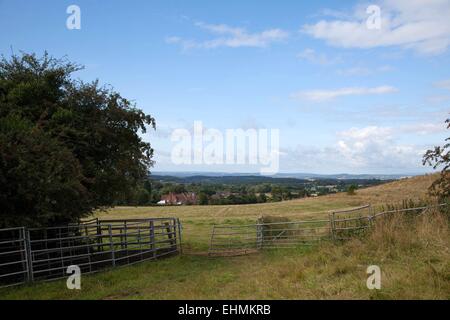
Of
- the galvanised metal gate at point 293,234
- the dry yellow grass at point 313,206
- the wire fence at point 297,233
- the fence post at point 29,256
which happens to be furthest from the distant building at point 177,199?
the fence post at point 29,256

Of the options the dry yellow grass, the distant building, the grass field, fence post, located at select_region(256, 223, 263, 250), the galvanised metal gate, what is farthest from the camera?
the distant building

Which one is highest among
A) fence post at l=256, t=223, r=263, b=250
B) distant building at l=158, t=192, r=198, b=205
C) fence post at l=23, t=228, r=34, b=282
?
fence post at l=23, t=228, r=34, b=282

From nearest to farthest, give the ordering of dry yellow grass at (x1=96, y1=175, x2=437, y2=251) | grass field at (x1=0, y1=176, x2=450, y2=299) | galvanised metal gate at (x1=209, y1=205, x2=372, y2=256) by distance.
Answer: grass field at (x1=0, y1=176, x2=450, y2=299)
galvanised metal gate at (x1=209, y1=205, x2=372, y2=256)
dry yellow grass at (x1=96, y1=175, x2=437, y2=251)

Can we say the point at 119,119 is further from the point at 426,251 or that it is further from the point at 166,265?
the point at 426,251

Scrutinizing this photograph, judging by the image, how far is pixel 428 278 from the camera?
26.4ft

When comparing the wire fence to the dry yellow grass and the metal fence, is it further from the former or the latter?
the dry yellow grass

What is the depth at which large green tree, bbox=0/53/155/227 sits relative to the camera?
13.3 meters

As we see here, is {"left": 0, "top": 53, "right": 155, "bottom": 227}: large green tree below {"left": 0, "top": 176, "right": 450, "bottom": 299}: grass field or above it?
above

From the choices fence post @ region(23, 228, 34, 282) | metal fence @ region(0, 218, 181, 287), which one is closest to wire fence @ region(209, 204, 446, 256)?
metal fence @ region(0, 218, 181, 287)

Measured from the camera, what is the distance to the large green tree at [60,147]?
13.3 meters

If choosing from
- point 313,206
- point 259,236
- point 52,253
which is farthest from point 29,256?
point 313,206

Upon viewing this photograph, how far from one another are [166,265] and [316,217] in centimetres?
2120

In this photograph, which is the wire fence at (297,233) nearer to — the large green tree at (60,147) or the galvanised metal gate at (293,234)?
the galvanised metal gate at (293,234)

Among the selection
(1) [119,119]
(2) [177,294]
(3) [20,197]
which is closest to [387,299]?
(2) [177,294]
